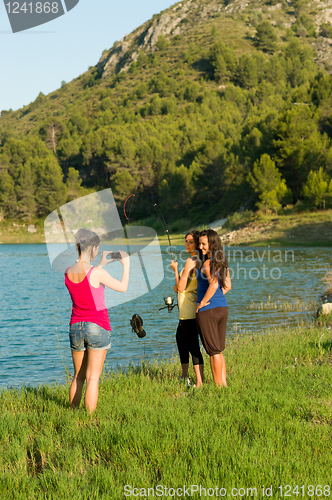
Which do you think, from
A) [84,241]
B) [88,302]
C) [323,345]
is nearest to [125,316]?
[323,345]

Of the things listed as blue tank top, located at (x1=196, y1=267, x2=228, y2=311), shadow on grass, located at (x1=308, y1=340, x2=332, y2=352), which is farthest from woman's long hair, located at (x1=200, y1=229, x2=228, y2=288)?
shadow on grass, located at (x1=308, y1=340, x2=332, y2=352)

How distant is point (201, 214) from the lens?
204ft

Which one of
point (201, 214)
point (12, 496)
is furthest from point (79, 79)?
point (12, 496)

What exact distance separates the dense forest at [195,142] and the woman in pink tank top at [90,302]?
227 cm

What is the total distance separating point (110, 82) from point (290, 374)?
164603 mm

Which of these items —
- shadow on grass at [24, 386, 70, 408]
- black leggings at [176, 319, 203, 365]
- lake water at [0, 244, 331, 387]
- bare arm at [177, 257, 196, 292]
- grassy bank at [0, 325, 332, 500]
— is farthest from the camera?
lake water at [0, 244, 331, 387]

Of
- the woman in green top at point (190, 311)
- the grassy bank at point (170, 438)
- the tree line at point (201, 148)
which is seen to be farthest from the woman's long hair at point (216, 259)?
the tree line at point (201, 148)

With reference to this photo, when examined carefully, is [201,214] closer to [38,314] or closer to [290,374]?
[38,314]

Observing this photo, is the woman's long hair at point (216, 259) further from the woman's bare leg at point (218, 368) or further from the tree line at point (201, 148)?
the tree line at point (201, 148)

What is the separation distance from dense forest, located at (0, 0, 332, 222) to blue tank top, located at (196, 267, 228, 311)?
1557 mm

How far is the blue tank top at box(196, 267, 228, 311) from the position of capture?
5.12m

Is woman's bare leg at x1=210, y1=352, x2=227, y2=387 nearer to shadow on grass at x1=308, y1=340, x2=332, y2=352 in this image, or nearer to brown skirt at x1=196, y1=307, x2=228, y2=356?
brown skirt at x1=196, y1=307, x2=228, y2=356

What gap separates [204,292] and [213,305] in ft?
0.65

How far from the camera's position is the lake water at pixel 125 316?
9.07 m
